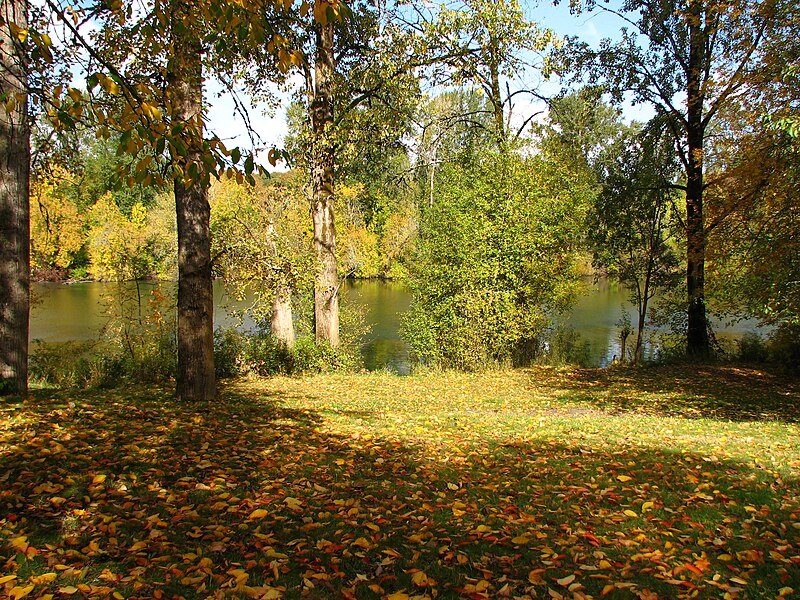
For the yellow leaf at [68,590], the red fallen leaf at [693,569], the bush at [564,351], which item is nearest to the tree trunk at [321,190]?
the bush at [564,351]

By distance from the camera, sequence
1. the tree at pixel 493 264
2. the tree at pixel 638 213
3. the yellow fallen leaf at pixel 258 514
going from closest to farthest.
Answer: the yellow fallen leaf at pixel 258 514, the tree at pixel 493 264, the tree at pixel 638 213

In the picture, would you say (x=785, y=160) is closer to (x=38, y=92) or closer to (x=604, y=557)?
(x=604, y=557)

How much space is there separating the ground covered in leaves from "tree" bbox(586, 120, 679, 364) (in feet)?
35.0

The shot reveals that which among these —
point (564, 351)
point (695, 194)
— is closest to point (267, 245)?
point (564, 351)

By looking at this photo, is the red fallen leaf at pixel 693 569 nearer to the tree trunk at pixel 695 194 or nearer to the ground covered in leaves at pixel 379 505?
the ground covered in leaves at pixel 379 505

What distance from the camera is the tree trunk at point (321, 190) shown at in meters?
13.7

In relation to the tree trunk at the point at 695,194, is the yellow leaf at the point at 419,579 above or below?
below

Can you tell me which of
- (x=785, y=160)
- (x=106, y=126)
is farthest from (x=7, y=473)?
(x=785, y=160)

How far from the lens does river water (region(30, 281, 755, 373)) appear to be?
2006cm

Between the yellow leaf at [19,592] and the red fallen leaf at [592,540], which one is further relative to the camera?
the red fallen leaf at [592,540]

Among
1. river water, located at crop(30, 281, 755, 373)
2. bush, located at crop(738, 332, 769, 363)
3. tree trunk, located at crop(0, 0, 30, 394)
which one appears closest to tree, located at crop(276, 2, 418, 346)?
river water, located at crop(30, 281, 755, 373)

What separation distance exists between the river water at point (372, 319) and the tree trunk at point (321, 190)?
8.91 feet

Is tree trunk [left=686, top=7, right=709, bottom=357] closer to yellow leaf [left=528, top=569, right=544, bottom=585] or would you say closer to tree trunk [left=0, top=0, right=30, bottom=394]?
yellow leaf [left=528, top=569, right=544, bottom=585]

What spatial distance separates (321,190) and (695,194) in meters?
11.1
